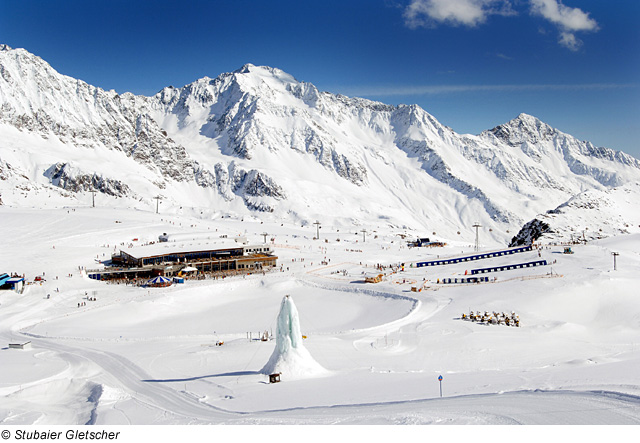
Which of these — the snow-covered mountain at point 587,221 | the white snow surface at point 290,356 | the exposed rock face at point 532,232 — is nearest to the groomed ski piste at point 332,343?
the white snow surface at point 290,356

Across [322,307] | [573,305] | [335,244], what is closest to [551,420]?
[573,305]

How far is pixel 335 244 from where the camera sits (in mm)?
102688

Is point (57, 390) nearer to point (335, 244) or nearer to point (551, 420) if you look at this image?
point (551, 420)

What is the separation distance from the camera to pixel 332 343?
38719 millimetres

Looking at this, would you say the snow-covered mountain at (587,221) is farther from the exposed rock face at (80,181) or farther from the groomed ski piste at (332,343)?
the exposed rock face at (80,181)

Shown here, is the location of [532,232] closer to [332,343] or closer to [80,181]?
[332,343]

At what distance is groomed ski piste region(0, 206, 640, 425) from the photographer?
21500 millimetres

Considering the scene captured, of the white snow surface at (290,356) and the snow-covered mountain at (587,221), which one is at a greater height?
the snow-covered mountain at (587,221)

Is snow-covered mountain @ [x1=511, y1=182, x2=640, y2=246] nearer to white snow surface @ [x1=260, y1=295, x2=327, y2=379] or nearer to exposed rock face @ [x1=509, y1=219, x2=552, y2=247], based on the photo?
exposed rock face @ [x1=509, y1=219, x2=552, y2=247]

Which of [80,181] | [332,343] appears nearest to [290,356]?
[332,343]

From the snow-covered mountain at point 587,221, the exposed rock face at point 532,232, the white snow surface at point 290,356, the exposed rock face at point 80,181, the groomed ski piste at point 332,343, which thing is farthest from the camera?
the exposed rock face at point 80,181

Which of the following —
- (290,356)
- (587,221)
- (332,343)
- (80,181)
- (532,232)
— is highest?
(80,181)

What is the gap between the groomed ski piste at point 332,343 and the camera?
2150 cm

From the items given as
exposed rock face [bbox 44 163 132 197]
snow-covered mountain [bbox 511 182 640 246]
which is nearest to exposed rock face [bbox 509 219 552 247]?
snow-covered mountain [bbox 511 182 640 246]
